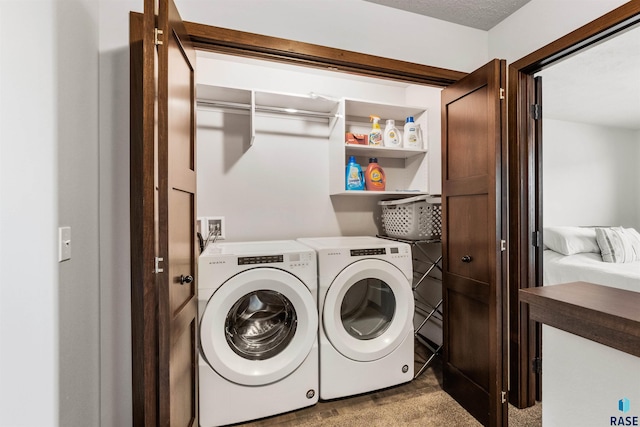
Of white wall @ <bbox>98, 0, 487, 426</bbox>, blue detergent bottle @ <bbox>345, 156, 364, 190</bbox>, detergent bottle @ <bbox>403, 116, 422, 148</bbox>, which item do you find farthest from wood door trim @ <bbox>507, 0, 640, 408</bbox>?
white wall @ <bbox>98, 0, 487, 426</bbox>

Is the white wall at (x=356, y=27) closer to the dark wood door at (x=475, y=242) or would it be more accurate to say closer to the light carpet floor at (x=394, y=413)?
the dark wood door at (x=475, y=242)

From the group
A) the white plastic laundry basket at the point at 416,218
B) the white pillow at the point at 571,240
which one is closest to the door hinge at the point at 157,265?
the white plastic laundry basket at the point at 416,218

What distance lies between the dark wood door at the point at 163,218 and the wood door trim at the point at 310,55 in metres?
0.12

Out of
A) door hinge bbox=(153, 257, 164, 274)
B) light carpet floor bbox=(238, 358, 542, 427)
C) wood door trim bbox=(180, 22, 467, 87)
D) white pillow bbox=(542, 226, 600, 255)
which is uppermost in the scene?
wood door trim bbox=(180, 22, 467, 87)

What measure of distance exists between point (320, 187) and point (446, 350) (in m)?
1.44

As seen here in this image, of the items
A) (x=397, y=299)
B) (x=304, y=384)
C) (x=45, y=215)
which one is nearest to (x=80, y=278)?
(x=45, y=215)

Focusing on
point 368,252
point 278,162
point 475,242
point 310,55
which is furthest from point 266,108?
point 475,242

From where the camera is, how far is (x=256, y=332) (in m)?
1.85

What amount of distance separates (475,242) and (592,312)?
1090 mm

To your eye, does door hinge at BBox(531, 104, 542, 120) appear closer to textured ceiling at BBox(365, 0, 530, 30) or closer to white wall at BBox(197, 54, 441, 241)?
textured ceiling at BBox(365, 0, 530, 30)

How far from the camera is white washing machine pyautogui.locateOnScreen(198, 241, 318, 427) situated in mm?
1598

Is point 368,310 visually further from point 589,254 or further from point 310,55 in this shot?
point 589,254

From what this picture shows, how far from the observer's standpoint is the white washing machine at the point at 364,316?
1.81 metres

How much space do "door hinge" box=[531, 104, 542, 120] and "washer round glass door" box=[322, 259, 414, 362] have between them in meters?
1.19
